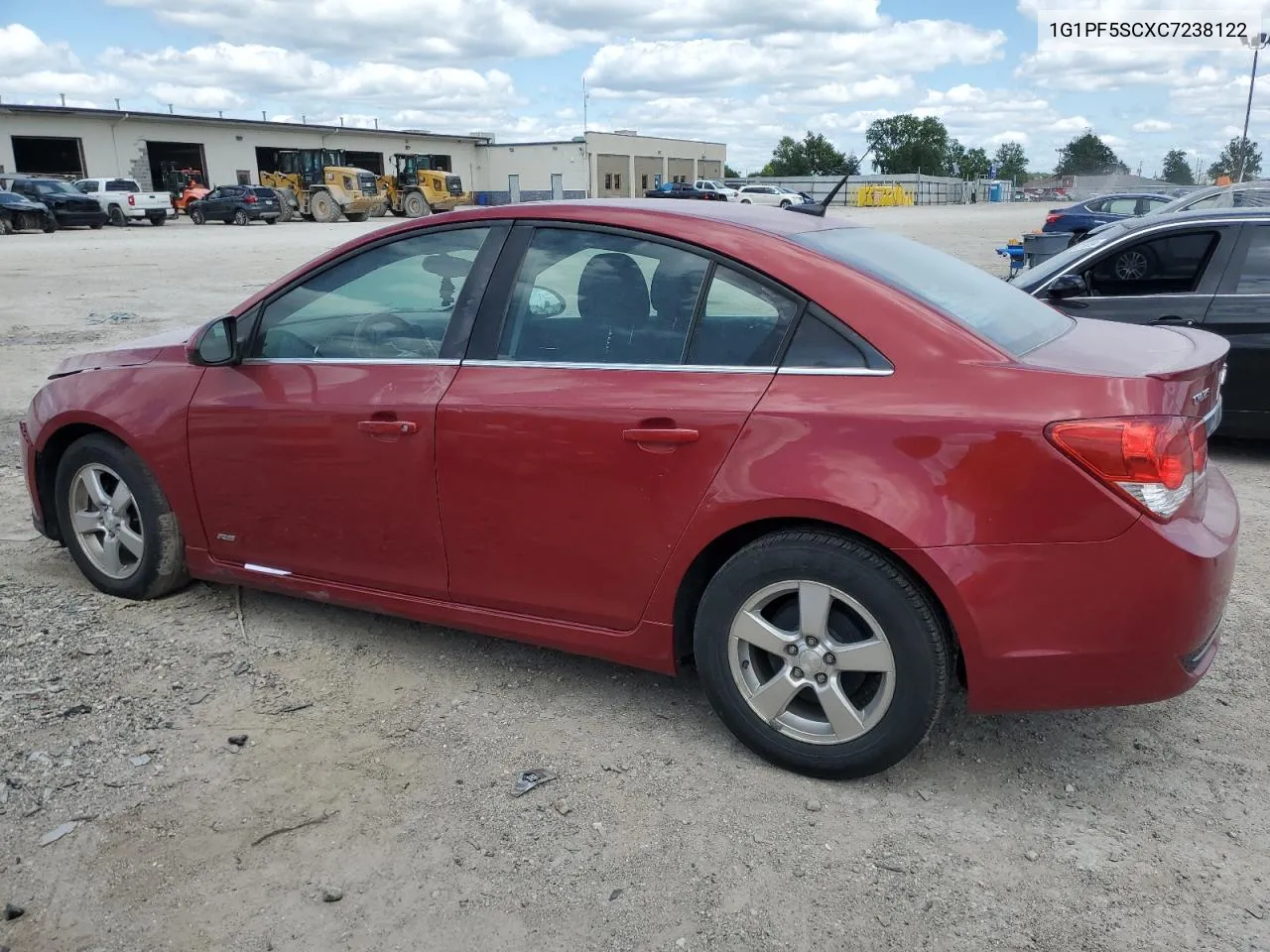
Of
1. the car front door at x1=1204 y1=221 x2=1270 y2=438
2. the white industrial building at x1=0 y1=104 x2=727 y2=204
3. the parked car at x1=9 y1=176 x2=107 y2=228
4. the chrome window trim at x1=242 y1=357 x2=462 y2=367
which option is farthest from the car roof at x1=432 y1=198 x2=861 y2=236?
the parked car at x1=9 y1=176 x2=107 y2=228

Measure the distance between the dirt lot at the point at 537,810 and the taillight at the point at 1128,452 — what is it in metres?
0.31

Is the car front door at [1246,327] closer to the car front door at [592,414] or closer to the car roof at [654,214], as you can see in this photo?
the car roof at [654,214]

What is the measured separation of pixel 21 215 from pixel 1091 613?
37825mm

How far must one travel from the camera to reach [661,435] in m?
3.07

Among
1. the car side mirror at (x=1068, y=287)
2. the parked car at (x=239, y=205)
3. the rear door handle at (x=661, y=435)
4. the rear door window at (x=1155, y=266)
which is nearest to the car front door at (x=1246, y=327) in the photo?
the rear door window at (x=1155, y=266)

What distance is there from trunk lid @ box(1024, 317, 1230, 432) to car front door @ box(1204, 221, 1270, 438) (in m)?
3.25

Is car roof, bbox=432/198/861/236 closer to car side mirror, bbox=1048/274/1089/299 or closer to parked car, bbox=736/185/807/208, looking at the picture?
car side mirror, bbox=1048/274/1089/299

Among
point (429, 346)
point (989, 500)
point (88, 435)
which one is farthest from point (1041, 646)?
point (88, 435)

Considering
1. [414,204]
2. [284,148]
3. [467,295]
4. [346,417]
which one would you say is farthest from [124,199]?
[467,295]

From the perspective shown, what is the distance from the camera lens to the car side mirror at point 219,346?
3.90 meters

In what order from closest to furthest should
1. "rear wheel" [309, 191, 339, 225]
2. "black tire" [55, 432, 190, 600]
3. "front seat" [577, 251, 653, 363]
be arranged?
1. "front seat" [577, 251, 653, 363]
2. "black tire" [55, 432, 190, 600]
3. "rear wheel" [309, 191, 339, 225]

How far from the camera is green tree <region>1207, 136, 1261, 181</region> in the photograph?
50.0m

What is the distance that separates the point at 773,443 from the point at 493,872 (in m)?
1.36

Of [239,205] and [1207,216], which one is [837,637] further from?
[239,205]
